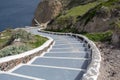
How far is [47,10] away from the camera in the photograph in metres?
127

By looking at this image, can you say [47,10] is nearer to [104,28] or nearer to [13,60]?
[104,28]

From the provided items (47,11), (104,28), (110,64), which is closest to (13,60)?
(110,64)

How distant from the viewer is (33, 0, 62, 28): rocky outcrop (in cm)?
12419

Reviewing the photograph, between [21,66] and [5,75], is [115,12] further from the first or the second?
[5,75]

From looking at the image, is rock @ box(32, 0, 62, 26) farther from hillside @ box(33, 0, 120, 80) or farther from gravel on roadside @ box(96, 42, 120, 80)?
gravel on roadside @ box(96, 42, 120, 80)

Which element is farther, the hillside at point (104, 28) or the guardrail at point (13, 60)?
the guardrail at point (13, 60)

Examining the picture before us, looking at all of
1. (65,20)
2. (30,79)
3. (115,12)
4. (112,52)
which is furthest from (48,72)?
(65,20)

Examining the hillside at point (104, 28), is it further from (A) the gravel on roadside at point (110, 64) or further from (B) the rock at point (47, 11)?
(B) the rock at point (47, 11)

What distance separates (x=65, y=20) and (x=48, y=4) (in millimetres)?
67083

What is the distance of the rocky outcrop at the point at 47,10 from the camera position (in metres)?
124

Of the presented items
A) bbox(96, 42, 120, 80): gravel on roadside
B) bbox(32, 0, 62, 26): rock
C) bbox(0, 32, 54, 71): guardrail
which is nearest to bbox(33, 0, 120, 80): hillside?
bbox(96, 42, 120, 80): gravel on roadside

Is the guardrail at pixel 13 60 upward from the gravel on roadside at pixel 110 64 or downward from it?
upward

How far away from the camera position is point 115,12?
3656cm

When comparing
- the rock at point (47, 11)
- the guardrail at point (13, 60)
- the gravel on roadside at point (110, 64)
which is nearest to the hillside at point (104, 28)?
the gravel on roadside at point (110, 64)
